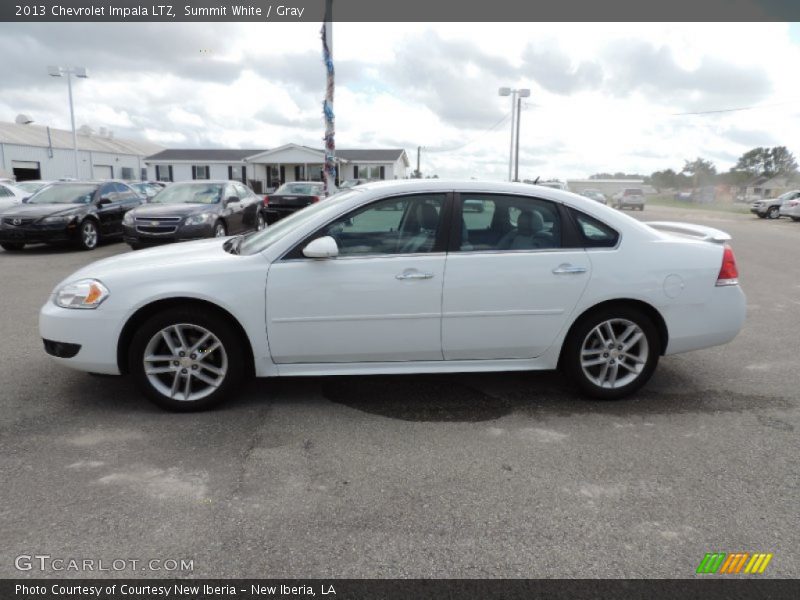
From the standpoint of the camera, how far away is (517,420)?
154 inches

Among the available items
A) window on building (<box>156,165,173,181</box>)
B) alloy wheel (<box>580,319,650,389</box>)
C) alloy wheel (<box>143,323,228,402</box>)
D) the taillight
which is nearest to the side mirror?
alloy wheel (<box>143,323,228,402</box>)

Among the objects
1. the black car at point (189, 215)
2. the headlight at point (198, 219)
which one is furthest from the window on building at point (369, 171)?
the headlight at point (198, 219)

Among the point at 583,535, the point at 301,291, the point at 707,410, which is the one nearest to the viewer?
the point at 583,535

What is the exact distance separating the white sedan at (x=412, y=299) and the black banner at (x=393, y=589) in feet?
5.57

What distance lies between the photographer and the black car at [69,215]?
1207cm

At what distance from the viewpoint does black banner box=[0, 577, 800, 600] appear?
2275mm

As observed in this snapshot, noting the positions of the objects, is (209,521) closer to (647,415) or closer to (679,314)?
(647,415)

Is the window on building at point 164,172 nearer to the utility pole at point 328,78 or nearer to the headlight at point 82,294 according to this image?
the utility pole at point 328,78

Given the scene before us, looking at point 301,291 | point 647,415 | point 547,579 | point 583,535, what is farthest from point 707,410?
point 301,291

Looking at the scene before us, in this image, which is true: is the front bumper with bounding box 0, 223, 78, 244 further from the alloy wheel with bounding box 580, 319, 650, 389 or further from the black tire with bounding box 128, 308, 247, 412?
the alloy wheel with bounding box 580, 319, 650, 389

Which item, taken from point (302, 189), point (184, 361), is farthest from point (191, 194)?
point (184, 361)

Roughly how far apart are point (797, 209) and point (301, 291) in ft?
96.0

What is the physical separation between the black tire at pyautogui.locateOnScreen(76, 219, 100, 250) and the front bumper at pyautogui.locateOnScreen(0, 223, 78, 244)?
0.33 metres

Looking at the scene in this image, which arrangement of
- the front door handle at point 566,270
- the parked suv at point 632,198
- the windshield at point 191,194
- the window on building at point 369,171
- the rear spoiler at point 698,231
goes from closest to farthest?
the front door handle at point 566,270
the rear spoiler at point 698,231
the windshield at point 191,194
the parked suv at point 632,198
the window on building at point 369,171
